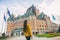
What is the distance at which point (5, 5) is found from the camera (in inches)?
117

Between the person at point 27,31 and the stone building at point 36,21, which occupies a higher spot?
the stone building at point 36,21

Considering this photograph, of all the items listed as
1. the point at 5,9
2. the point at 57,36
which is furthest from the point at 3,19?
the point at 57,36

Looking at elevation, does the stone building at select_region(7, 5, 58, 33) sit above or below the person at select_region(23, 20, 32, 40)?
above

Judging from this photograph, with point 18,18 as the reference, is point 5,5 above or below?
above

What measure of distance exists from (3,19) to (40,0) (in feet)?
1.91

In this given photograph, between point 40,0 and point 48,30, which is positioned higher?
point 40,0

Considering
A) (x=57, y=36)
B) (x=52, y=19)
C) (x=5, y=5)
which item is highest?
(x=5, y=5)

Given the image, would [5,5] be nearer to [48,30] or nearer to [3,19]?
[3,19]

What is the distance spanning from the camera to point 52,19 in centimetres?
286

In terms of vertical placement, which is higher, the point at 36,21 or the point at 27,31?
the point at 36,21

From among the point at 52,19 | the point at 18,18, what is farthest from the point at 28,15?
the point at 52,19

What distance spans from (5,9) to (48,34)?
0.70 metres

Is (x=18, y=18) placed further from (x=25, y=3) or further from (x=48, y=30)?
(x=48, y=30)

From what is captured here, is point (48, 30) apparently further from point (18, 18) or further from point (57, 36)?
point (18, 18)
